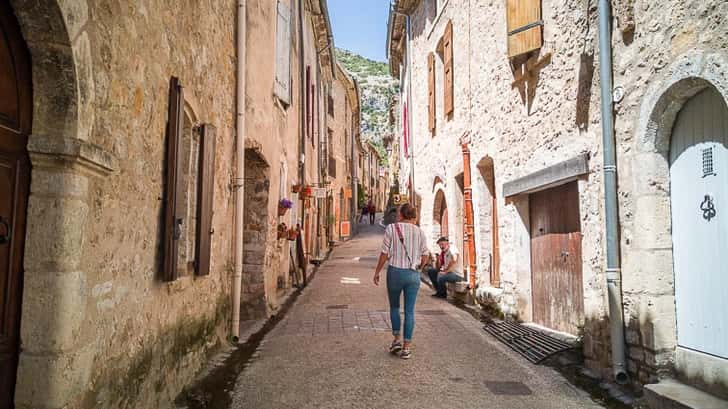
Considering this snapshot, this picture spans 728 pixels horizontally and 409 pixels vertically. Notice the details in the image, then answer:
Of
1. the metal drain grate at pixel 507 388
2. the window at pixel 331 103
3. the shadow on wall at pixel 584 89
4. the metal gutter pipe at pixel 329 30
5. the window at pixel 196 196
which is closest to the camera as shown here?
the metal drain grate at pixel 507 388

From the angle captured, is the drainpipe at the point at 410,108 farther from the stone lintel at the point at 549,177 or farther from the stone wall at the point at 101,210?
the stone wall at the point at 101,210

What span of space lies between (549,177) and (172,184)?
397 centimetres

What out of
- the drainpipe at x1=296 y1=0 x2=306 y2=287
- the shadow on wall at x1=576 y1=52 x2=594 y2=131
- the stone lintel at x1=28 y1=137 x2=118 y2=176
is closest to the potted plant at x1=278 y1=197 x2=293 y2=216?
the drainpipe at x1=296 y1=0 x2=306 y2=287

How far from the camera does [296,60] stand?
11.0 m

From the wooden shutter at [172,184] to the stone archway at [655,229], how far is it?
3.50 metres

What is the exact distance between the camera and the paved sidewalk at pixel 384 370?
390cm

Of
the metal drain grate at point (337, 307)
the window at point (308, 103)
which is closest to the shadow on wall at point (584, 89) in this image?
the metal drain grate at point (337, 307)

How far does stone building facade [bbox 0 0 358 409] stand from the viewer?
214 cm

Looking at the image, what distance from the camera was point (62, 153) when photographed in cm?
216

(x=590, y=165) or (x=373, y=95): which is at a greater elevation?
(x=373, y=95)

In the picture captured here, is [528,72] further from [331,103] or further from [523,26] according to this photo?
[331,103]

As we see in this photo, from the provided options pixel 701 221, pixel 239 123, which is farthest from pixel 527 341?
pixel 239 123

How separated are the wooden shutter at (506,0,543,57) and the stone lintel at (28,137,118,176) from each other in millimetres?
5128

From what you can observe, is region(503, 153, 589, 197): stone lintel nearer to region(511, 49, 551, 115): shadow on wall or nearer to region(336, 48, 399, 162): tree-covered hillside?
region(511, 49, 551, 115): shadow on wall
